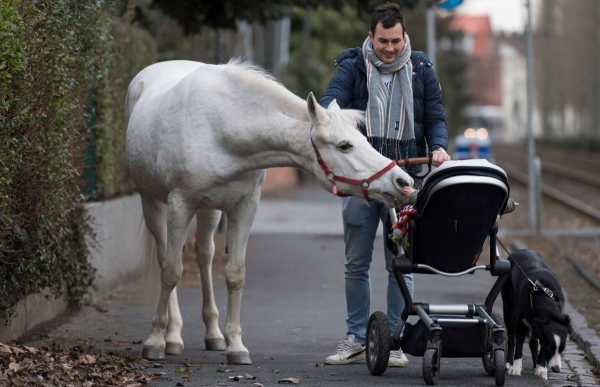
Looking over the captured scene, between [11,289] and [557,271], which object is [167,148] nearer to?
[11,289]

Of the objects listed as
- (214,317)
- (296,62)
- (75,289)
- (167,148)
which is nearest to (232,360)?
(214,317)

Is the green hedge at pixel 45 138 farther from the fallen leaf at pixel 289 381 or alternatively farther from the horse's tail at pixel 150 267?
the fallen leaf at pixel 289 381

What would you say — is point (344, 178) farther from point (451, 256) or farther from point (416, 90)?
point (416, 90)

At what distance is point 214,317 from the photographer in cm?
841

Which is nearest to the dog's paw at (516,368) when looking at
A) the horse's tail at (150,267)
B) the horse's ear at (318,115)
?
the horse's ear at (318,115)

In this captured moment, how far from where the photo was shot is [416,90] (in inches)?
296

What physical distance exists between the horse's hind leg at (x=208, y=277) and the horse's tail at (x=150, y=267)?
376 millimetres

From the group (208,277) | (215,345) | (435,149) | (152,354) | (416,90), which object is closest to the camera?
(435,149)

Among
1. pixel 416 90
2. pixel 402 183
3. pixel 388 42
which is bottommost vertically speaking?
pixel 402 183

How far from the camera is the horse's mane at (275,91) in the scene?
23.3 ft

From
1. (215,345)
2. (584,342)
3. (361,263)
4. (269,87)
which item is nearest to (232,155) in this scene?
(269,87)

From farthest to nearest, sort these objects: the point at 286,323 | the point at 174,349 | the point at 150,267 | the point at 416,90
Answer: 1. the point at 286,323
2. the point at 150,267
3. the point at 174,349
4. the point at 416,90

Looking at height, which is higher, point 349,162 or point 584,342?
point 349,162

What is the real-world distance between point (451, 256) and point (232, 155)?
1563mm
